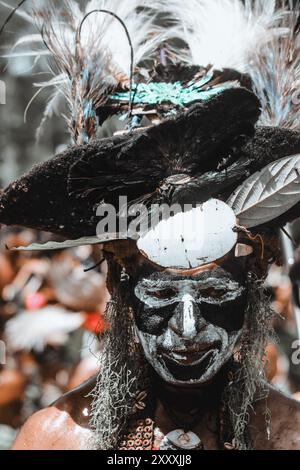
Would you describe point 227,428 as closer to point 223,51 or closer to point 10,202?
point 10,202


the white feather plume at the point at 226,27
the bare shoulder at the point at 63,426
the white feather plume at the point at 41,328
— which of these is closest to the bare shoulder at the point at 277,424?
the bare shoulder at the point at 63,426

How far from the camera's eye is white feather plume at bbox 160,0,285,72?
311 centimetres

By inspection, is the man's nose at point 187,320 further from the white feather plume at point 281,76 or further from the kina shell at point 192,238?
the white feather plume at point 281,76

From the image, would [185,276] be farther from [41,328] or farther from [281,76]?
[41,328]

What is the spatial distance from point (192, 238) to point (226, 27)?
3.01 ft

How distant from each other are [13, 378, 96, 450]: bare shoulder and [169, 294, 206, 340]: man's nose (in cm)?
56

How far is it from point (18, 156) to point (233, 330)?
11.9 ft

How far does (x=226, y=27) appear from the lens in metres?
3.17

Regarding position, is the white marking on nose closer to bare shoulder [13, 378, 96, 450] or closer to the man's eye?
the man's eye

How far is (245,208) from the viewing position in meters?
2.77


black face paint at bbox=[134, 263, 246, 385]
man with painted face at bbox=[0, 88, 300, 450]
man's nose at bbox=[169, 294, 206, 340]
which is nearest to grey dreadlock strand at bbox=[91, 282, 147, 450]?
man with painted face at bbox=[0, 88, 300, 450]

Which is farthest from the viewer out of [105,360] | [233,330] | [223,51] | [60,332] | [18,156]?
[18,156]

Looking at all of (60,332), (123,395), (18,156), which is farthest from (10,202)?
(18,156)

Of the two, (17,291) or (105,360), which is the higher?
(17,291)
